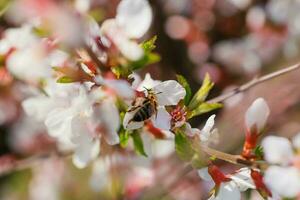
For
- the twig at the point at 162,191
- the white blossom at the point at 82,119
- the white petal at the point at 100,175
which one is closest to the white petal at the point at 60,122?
the white blossom at the point at 82,119

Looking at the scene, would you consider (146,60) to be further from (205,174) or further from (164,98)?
(205,174)

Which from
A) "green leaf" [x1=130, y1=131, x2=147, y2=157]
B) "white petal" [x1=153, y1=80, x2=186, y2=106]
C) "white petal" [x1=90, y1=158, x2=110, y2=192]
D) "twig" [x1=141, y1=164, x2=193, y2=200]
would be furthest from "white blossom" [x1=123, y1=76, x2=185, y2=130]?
"white petal" [x1=90, y1=158, x2=110, y2=192]

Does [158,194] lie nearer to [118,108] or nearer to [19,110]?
[118,108]

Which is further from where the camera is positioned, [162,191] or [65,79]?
[162,191]

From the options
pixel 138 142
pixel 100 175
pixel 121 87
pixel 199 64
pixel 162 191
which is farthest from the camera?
pixel 199 64

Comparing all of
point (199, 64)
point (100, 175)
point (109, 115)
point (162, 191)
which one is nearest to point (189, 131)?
point (109, 115)

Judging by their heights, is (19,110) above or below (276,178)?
below

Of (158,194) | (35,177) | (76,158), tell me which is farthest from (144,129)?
(35,177)
